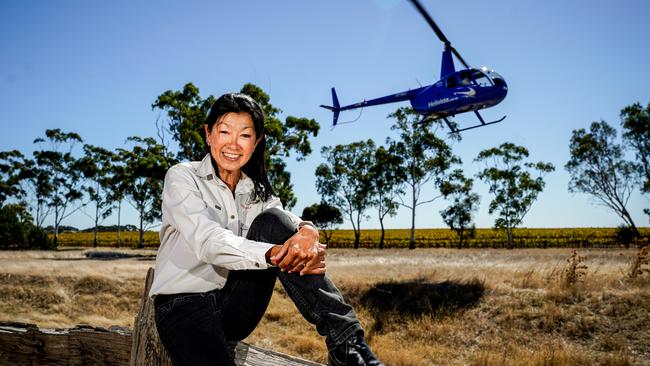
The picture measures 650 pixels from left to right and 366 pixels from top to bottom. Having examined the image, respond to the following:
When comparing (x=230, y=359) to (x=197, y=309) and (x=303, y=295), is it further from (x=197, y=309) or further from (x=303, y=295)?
(x=303, y=295)

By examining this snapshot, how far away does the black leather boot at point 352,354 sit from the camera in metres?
1.69

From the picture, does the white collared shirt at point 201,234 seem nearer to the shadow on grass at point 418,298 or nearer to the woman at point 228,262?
the woman at point 228,262

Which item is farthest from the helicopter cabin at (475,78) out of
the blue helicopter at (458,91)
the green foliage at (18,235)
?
the green foliage at (18,235)

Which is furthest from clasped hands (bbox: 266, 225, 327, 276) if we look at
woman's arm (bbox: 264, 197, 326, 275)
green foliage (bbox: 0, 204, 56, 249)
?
green foliage (bbox: 0, 204, 56, 249)

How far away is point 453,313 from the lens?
927 centimetres

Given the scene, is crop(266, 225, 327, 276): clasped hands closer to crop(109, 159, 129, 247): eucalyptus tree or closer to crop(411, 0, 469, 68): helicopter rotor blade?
crop(411, 0, 469, 68): helicopter rotor blade

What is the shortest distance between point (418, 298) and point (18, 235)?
31091 millimetres

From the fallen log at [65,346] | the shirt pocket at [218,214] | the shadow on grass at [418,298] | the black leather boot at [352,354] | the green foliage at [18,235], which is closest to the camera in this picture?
the black leather boot at [352,354]

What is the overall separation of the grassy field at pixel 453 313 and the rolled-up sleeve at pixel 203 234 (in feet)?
21.5

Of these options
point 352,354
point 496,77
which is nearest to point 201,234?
point 352,354

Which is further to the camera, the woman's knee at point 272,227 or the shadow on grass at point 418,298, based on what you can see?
the shadow on grass at point 418,298

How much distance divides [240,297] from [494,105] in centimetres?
1685

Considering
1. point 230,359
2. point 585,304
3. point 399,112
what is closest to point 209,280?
point 230,359

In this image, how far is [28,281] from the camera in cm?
1108
